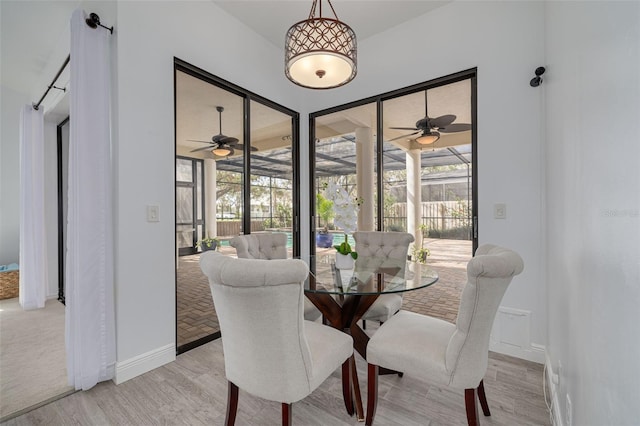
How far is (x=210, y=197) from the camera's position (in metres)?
2.81

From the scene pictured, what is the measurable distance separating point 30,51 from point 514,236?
17.7 ft

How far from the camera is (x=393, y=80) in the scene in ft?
10.1

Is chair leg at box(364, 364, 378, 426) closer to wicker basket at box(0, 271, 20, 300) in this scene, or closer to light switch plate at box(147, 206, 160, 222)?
light switch plate at box(147, 206, 160, 222)

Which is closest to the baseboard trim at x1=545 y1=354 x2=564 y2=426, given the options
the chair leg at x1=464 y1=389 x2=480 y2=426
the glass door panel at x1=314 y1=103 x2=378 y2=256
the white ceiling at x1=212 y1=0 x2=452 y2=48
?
the chair leg at x1=464 y1=389 x2=480 y2=426

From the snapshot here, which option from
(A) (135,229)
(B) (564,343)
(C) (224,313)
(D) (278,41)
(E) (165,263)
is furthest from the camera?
(D) (278,41)

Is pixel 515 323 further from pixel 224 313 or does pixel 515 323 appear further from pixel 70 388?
pixel 70 388

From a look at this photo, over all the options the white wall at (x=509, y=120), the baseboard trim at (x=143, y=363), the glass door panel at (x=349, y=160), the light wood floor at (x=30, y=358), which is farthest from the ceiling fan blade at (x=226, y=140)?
the light wood floor at (x=30, y=358)

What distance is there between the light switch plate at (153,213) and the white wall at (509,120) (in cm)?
271

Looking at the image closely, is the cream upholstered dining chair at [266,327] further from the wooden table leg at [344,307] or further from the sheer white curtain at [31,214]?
the sheer white curtain at [31,214]

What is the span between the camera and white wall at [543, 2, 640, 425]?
2.01 feet

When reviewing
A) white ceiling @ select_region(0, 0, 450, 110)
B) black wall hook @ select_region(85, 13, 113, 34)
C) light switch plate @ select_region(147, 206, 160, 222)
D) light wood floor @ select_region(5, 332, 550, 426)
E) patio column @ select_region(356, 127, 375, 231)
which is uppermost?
white ceiling @ select_region(0, 0, 450, 110)

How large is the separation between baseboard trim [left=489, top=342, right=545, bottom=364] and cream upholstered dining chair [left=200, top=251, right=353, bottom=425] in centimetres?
182

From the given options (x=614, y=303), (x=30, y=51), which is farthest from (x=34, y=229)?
(x=614, y=303)

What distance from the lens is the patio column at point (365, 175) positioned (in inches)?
134
